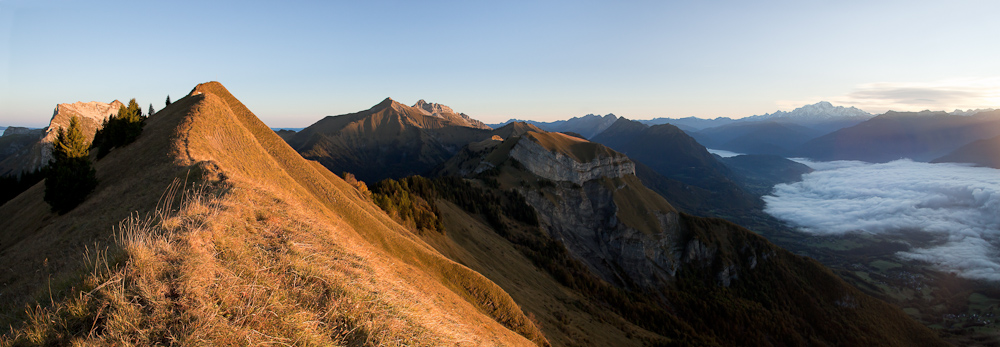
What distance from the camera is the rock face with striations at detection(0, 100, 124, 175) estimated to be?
494ft

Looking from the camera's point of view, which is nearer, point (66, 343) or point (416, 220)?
point (66, 343)

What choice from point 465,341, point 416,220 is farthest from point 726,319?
point 465,341

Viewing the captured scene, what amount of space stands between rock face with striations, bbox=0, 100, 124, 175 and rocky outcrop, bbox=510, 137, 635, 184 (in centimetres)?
19251

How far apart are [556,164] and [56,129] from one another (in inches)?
8598

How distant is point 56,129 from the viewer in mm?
150625

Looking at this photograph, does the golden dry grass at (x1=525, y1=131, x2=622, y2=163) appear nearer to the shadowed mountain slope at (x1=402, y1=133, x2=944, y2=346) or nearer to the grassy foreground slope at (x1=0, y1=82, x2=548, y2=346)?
the shadowed mountain slope at (x1=402, y1=133, x2=944, y2=346)

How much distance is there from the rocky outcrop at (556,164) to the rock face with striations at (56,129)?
193m

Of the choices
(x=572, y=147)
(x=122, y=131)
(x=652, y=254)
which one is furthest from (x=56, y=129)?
(x=652, y=254)

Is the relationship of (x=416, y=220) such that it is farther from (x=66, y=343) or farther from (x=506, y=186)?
(x=506, y=186)

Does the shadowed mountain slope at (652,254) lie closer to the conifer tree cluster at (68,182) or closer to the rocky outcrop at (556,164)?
the rocky outcrop at (556,164)

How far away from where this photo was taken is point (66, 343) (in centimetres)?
608

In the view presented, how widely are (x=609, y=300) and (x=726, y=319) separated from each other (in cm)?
5932

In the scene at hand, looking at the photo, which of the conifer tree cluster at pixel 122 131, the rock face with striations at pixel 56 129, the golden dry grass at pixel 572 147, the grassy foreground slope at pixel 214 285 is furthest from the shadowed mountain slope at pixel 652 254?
the rock face with striations at pixel 56 129

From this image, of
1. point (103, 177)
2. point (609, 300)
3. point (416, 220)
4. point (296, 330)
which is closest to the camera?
point (296, 330)
